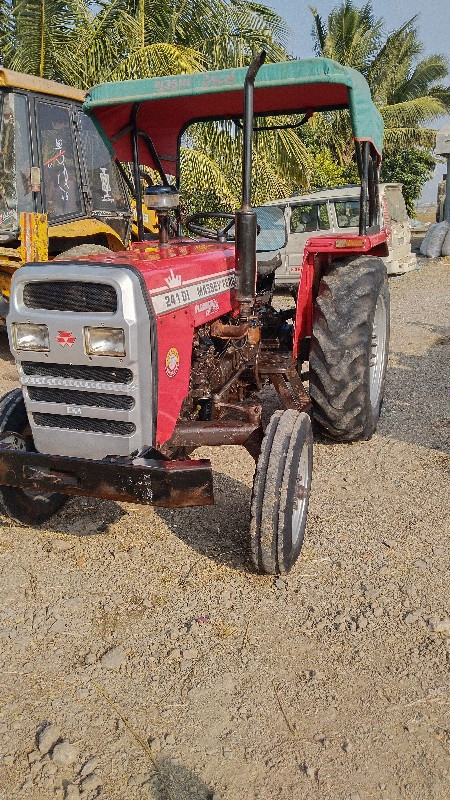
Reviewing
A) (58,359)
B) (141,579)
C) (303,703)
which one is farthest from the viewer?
(141,579)

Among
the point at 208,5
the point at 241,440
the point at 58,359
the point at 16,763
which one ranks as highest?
the point at 208,5

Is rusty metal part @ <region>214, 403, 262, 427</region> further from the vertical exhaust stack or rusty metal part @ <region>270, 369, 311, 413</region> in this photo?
rusty metal part @ <region>270, 369, 311, 413</region>

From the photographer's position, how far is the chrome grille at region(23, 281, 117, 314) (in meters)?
2.79

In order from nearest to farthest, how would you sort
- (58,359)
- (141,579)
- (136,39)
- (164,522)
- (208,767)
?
1. (208,767)
2. (58,359)
3. (141,579)
4. (164,522)
5. (136,39)

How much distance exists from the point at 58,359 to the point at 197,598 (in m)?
1.19

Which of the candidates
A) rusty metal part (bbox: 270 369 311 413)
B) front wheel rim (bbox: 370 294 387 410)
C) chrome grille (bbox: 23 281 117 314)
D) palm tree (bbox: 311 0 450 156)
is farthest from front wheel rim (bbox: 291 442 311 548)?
palm tree (bbox: 311 0 450 156)

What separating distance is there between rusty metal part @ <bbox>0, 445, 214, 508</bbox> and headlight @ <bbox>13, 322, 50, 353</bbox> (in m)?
0.44

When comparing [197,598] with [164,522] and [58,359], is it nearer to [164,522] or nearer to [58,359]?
[164,522]

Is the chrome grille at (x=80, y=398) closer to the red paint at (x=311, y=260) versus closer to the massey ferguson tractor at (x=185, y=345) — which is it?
the massey ferguson tractor at (x=185, y=345)

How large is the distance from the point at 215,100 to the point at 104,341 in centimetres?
217

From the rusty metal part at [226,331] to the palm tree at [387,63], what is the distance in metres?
18.9

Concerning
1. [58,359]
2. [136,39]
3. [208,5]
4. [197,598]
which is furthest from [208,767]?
[208,5]

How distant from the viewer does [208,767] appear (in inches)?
85.7

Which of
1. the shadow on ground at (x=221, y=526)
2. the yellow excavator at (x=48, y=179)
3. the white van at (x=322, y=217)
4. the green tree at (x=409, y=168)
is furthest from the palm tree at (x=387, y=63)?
the shadow on ground at (x=221, y=526)
